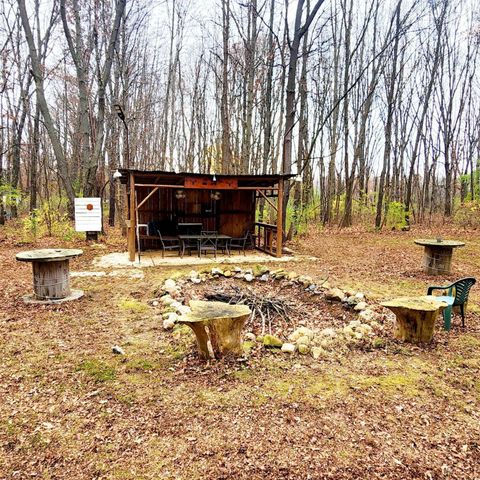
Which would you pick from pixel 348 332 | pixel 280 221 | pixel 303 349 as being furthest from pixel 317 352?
pixel 280 221

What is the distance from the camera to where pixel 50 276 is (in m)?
5.59

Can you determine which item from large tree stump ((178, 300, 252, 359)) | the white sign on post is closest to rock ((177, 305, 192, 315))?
large tree stump ((178, 300, 252, 359))

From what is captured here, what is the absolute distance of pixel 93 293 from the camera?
6.22m

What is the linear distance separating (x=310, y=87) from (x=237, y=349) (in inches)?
770

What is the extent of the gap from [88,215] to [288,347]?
8.55 m

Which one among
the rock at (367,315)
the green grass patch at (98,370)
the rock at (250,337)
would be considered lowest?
the green grass patch at (98,370)

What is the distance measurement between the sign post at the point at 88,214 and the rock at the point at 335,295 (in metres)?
7.41

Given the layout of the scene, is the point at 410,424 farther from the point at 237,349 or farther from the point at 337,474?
the point at 237,349

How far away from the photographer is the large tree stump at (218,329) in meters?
3.49

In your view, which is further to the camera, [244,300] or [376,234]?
[376,234]

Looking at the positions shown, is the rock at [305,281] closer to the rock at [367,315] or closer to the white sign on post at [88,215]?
the rock at [367,315]

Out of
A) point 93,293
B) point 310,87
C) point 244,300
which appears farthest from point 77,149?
point 244,300

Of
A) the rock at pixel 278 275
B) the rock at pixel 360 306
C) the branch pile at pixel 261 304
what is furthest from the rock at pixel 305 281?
the rock at pixel 360 306

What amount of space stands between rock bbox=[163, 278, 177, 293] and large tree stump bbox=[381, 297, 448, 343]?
11.4 feet
